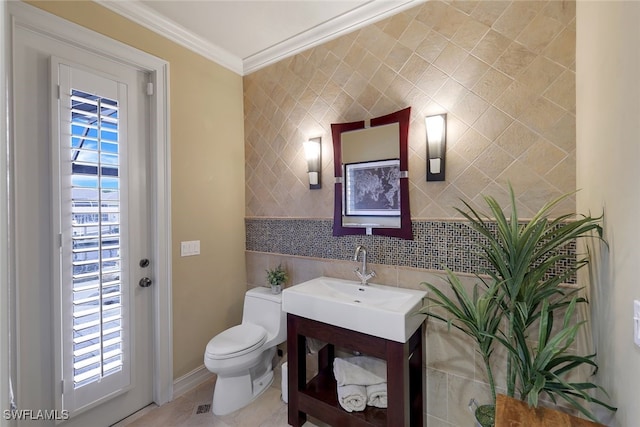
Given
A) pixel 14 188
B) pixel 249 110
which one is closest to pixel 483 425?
pixel 14 188

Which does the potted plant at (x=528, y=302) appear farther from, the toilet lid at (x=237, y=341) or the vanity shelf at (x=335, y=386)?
the toilet lid at (x=237, y=341)

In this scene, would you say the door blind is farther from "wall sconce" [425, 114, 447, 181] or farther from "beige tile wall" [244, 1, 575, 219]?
"wall sconce" [425, 114, 447, 181]

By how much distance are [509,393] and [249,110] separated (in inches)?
109

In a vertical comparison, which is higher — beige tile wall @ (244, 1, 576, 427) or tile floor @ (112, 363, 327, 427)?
beige tile wall @ (244, 1, 576, 427)

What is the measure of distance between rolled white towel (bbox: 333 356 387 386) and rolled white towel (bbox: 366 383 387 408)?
3 cm

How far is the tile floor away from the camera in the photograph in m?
1.87

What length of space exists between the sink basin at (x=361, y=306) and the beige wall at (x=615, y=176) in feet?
2.43

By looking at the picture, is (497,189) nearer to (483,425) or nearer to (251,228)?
(483,425)

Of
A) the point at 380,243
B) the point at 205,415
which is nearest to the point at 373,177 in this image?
the point at 380,243

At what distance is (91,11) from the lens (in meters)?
1.73

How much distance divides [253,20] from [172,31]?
63cm

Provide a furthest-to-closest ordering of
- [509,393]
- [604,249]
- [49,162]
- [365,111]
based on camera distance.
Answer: [365,111], [49,162], [509,393], [604,249]

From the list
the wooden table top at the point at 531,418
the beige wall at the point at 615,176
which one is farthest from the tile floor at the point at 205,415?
the beige wall at the point at 615,176

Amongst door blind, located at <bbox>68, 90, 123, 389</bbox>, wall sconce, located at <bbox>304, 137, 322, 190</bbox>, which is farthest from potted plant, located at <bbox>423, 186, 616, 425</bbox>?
door blind, located at <bbox>68, 90, 123, 389</bbox>
